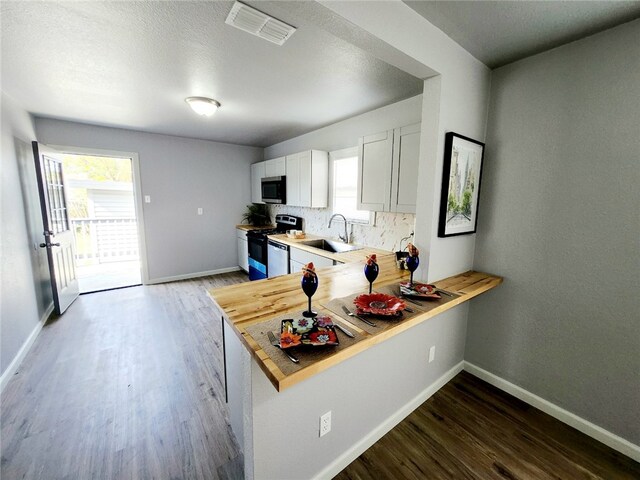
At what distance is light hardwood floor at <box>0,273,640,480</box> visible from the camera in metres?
1.48

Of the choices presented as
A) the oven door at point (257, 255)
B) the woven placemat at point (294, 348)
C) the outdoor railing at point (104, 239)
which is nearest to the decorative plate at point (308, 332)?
the woven placemat at point (294, 348)

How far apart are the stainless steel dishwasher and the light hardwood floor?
4.34 feet

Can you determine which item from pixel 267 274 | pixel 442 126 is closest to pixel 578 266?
pixel 442 126

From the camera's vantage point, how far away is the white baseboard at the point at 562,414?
1.58 m

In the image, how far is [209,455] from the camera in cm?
155

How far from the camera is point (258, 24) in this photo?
1463 mm

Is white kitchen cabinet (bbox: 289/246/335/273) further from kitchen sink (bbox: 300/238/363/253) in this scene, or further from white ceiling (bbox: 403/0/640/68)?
→ white ceiling (bbox: 403/0/640/68)

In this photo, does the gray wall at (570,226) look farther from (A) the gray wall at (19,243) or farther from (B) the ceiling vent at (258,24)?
(A) the gray wall at (19,243)

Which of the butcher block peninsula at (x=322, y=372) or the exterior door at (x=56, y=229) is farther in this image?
the exterior door at (x=56, y=229)

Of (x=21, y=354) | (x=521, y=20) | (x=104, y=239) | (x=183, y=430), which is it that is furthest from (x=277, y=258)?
(x=104, y=239)

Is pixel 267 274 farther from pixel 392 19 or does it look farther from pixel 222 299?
pixel 392 19

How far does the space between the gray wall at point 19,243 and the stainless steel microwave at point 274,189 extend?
115 inches

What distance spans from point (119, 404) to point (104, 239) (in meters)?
5.04

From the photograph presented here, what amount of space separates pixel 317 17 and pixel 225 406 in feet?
7.81
